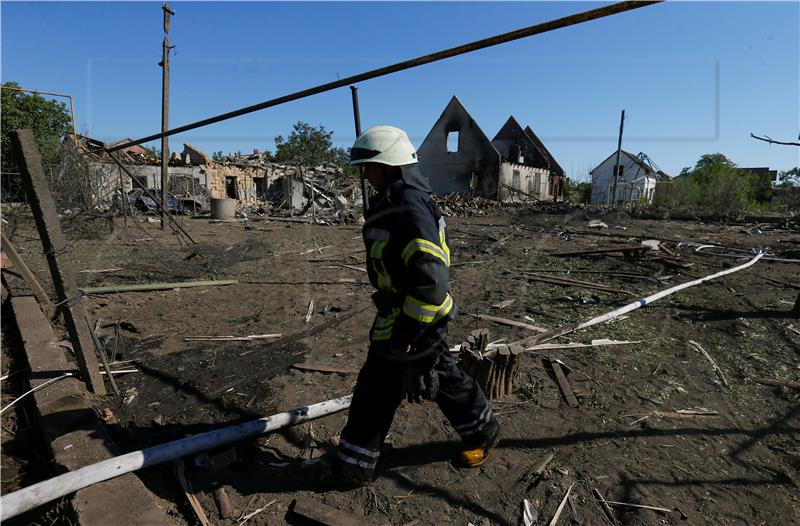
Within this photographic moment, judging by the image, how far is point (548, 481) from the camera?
2865 mm

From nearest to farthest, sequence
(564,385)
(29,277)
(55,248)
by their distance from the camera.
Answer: (55,248)
(564,385)
(29,277)

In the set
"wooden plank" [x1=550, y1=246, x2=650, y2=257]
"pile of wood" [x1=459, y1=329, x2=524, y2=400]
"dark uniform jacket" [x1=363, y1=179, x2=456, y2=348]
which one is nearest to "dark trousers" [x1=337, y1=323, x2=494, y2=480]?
"dark uniform jacket" [x1=363, y1=179, x2=456, y2=348]

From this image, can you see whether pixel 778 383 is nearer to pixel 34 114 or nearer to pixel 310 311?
pixel 310 311

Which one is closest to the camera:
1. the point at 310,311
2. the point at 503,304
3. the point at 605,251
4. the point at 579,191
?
the point at 310,311

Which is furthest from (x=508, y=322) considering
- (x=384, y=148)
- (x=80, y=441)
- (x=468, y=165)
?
(x=468, y=165)

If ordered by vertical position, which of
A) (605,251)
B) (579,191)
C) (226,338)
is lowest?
(226,338)

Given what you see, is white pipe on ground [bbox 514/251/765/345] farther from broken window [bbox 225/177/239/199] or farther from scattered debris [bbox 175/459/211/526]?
broken window [bbox 225/177/239/199]

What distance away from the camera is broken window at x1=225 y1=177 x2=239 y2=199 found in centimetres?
3222

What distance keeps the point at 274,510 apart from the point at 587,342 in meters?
4.08

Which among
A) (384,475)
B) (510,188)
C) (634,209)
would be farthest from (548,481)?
(510,188)

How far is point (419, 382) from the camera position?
2594mm

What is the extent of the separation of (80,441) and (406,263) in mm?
2684

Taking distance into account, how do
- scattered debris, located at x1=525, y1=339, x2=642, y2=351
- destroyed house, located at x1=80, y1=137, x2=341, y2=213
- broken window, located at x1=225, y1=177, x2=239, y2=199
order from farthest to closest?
broken window, located at x1=225, y1=177, x2=239, y2=199
destroyed house, located at x1=80, y1=137, x2=341, y2=213
scattered debris, located at x1=525, y1=339, x2=642, y2=351

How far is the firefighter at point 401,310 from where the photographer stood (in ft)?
7.75
